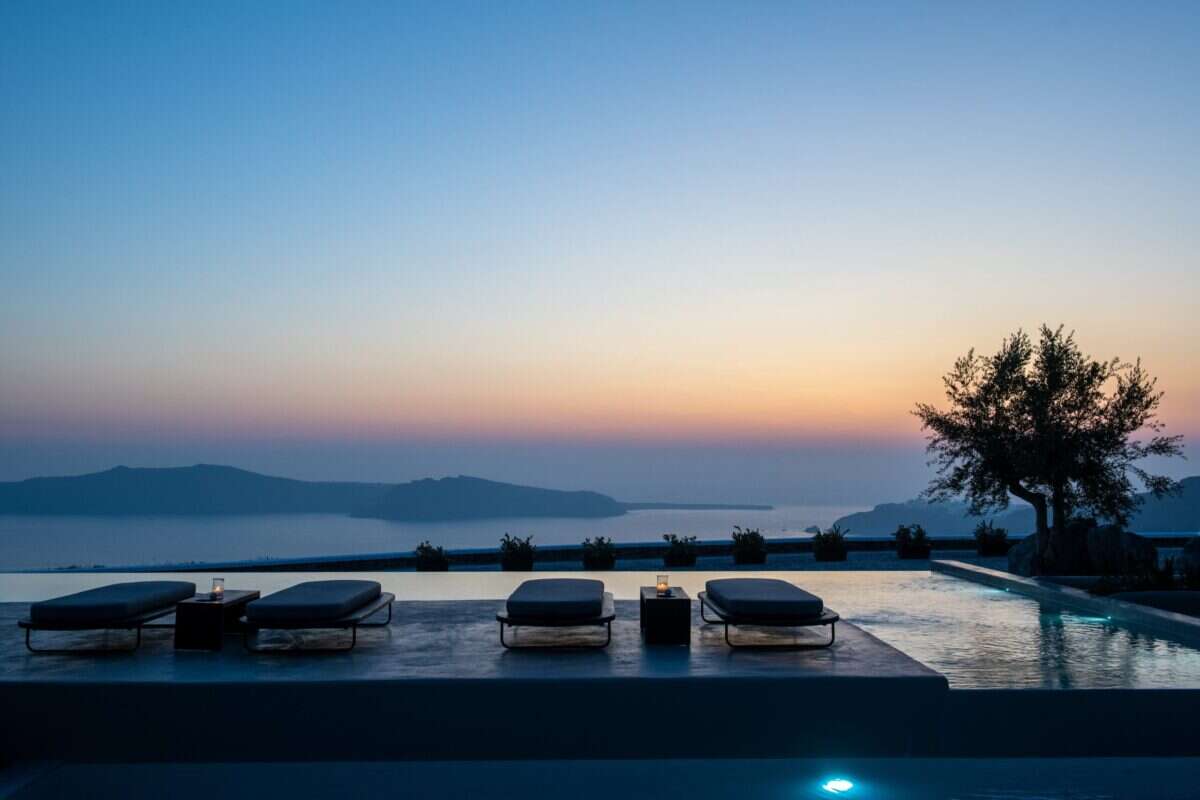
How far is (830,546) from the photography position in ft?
55.7

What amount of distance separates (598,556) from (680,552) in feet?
5.34

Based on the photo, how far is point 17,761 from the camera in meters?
4.97

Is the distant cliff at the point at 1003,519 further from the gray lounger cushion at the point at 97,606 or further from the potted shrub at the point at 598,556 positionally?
the gray lounger cushion at the point at 97,606

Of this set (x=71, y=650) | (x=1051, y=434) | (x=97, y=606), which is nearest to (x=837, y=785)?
(x=97, y=606)

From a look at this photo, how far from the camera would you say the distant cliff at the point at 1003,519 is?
16.3 metres

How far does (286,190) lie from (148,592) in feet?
30.2

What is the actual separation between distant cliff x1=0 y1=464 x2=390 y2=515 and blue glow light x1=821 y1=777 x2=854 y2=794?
25.3 m

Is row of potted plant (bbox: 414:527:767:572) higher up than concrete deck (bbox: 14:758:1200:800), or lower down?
higher up

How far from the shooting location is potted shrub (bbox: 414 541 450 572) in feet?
49.6

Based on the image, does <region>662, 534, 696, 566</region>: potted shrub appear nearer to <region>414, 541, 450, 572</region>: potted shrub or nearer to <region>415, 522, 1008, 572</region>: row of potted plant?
<region>415, 522, 1008, 572</region>: row of potted plant

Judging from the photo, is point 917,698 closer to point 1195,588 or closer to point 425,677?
point 425,677

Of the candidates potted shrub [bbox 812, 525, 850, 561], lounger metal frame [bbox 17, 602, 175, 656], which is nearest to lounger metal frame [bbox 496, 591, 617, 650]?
lounger metal frame [bbox 17, 602, 175, 656]

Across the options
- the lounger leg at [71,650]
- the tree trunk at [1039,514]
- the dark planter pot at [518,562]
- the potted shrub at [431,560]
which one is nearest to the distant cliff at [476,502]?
the potted shrub at [431,560]

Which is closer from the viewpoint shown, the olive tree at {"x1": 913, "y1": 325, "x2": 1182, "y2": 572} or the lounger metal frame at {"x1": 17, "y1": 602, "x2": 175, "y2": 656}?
the lounger metal frame at {"x1": 17, "y1": 602, "x2": 175, "y2": 656}
